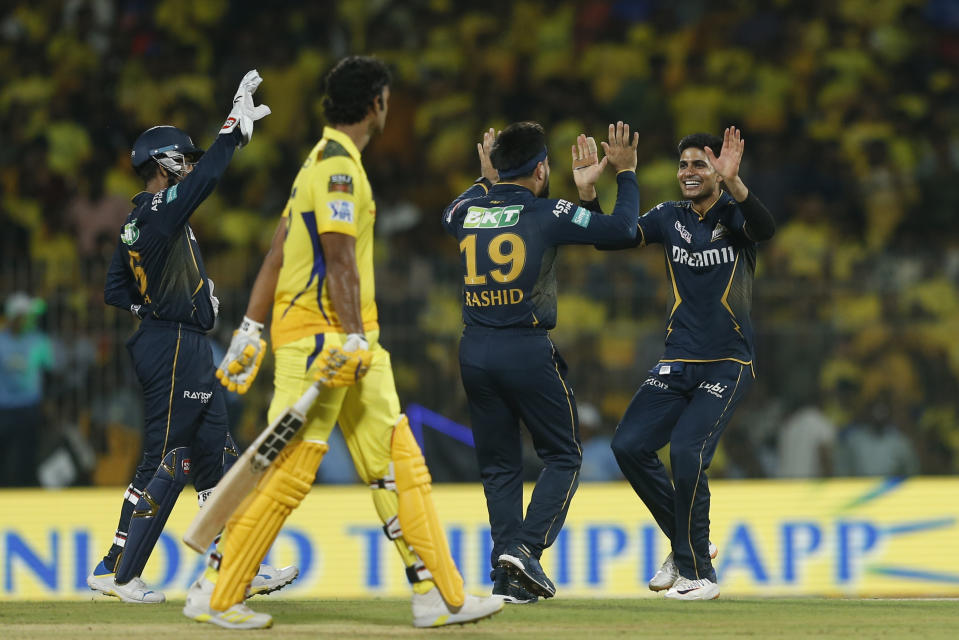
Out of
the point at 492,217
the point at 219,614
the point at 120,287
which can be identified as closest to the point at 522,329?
the point at 492,217

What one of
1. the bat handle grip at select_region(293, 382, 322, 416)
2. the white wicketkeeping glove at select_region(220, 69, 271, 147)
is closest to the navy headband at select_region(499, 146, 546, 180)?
the white wicketkeeping glove at select_region(220, 69, 271, 147)

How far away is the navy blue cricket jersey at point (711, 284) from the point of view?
7254 millimetres

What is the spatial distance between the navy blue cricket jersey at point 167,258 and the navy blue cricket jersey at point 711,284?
7.42ft

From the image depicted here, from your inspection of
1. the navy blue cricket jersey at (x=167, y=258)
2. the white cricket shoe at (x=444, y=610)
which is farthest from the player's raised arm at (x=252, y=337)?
the navy blue cricket jersey at (x=167, y=258)

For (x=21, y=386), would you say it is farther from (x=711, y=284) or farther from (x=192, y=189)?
(x=711, y=284)

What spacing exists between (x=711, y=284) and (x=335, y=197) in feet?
8.29

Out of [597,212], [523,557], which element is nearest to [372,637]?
[523,557]

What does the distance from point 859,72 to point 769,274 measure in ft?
12.1

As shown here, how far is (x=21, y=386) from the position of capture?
11625mm

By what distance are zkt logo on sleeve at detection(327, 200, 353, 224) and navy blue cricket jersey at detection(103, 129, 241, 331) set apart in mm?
1537

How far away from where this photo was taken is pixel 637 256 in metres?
12.1

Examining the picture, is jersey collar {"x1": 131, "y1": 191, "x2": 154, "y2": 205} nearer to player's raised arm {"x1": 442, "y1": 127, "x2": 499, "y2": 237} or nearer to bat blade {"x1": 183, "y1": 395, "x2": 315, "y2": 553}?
player's raised arm {"x1": 442, "y1": 127, "x2": 499, "y2": 237}

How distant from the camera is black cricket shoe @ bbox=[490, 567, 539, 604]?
6.84m

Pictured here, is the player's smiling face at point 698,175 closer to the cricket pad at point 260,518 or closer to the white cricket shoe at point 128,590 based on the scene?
the cricket pad at point 260,518
